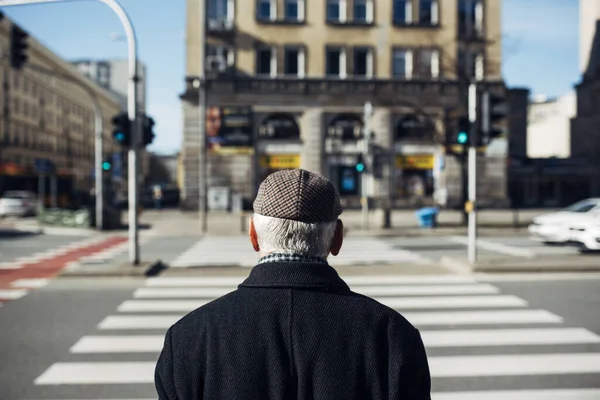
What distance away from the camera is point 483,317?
926 centimetres

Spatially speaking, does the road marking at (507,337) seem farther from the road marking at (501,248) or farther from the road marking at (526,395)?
the road marking at (501,248)

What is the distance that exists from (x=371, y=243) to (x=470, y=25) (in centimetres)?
2340

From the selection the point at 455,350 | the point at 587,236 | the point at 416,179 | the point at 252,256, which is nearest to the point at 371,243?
the point at 252,256

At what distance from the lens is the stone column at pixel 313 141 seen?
3903 centimetres

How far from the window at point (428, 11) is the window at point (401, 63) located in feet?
6.94

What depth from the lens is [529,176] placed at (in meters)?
46.9

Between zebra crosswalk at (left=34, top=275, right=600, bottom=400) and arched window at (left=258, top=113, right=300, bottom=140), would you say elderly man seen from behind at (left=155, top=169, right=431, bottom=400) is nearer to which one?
zebra crosswalk at (left=34, top=275, right=600, bottom=400)

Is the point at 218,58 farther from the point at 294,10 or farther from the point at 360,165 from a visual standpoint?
the point at 360,165

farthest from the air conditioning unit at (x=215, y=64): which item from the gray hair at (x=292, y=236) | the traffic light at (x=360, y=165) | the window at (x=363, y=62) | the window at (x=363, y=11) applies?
the gray hair at (x=292, y=236)

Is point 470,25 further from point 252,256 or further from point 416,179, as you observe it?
point 252,256

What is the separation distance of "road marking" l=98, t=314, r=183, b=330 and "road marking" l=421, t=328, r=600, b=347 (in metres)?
3.34

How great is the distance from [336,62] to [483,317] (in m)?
32.2

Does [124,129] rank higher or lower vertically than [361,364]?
higher

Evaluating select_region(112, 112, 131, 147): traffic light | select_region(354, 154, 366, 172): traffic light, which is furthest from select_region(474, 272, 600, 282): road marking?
select_region(354, 154, 366, 172): traffic light
